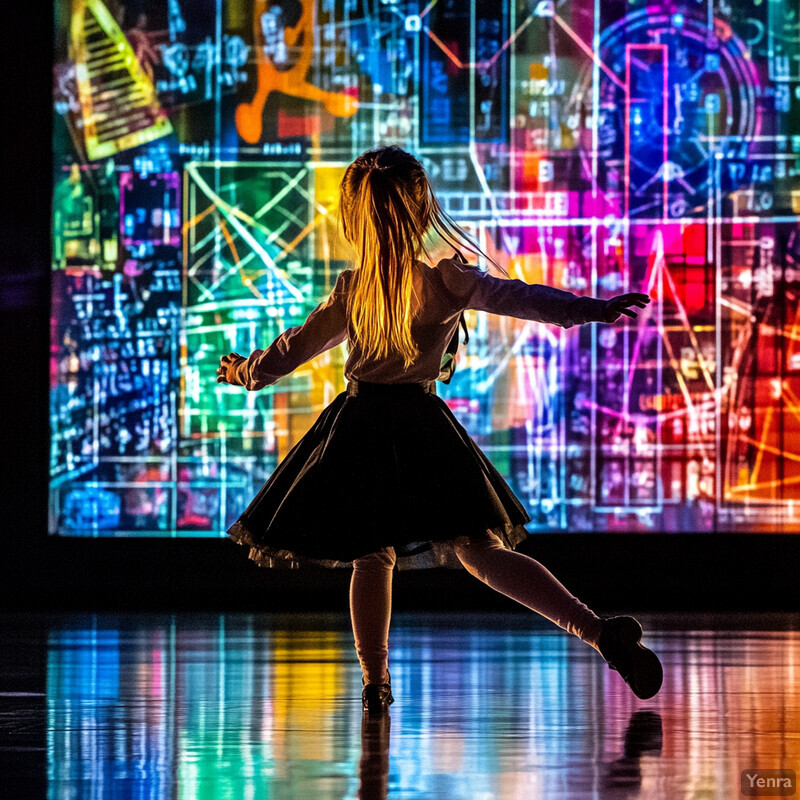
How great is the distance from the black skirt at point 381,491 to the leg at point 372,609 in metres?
0.04

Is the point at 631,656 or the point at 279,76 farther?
the point at 279,76

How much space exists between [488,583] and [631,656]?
11.2 inches

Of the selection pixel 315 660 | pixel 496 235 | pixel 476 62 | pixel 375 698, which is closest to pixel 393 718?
pixel 375 698

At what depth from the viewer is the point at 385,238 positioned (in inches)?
103

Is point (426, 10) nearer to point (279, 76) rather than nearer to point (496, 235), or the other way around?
point (279, 76)

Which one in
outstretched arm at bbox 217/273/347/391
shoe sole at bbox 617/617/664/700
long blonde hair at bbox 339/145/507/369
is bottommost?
shoe sole at bbox 617/617/664/700

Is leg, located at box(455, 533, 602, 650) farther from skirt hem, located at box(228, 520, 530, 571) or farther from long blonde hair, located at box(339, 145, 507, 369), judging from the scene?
long blonde hair, located at box(339, 145, 507, 369)

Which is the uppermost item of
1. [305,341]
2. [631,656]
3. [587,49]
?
[587,49]

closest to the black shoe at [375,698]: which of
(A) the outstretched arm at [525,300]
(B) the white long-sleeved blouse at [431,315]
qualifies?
(B) the white long-sleeved blouse at [431,315]

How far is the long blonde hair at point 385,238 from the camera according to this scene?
2580 mm

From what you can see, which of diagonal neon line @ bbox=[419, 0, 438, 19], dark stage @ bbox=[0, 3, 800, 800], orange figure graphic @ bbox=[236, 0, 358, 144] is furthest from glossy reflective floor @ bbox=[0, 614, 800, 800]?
diagonal neon line @ bbox=[419, 0, 438, 19]

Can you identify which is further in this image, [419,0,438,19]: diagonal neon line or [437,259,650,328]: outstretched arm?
[419,0,438,19]: diagonal neon line

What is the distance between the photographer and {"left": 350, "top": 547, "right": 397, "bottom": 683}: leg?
2555mm

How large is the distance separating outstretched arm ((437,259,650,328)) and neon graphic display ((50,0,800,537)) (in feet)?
8.57
